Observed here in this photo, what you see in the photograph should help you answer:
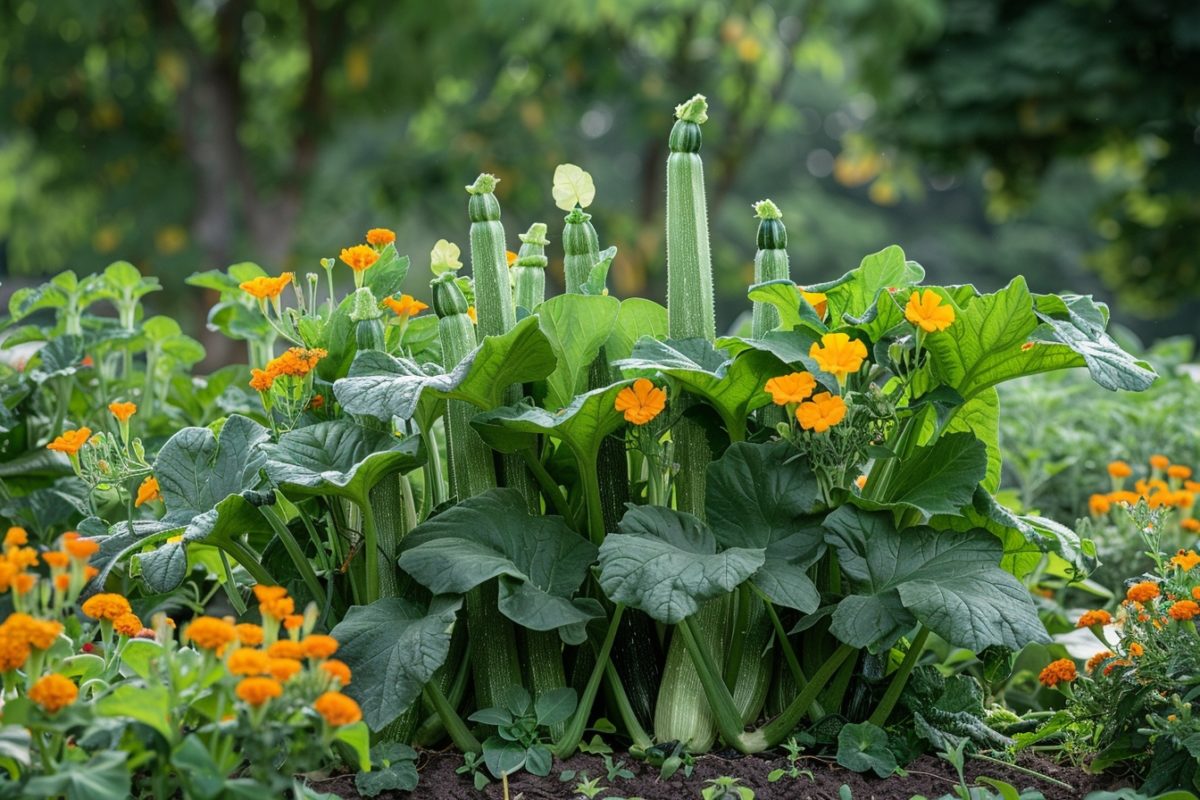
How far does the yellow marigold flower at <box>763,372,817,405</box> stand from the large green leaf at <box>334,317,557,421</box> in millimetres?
317

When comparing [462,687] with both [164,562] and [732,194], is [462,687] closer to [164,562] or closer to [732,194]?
[164,562]

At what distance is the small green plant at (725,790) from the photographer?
1.69 m

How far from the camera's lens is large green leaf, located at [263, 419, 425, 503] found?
5.43 feet

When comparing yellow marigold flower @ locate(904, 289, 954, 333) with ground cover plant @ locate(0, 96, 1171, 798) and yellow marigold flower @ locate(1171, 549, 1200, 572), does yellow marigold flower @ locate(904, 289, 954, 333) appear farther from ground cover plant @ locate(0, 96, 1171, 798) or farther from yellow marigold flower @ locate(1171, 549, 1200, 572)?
yellow marigold flower @ locate(1171, 549, 1200, 572)

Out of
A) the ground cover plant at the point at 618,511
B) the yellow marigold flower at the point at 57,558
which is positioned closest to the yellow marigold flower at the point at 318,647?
the ground cover plant at the point at 618,511

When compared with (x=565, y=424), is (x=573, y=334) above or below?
above

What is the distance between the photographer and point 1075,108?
805 centimetres

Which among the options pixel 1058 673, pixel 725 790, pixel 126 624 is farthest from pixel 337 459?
pixel 1058 673

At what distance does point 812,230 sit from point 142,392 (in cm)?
1887

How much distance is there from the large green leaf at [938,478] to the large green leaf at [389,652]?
0.62 meters

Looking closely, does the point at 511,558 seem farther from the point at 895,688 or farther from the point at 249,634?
the point at 895,688

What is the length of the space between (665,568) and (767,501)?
243mm

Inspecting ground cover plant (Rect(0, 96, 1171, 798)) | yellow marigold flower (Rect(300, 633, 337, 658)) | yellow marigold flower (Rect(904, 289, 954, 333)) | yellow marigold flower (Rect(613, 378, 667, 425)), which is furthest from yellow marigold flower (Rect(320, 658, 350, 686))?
yellow marigold flower (Rect(904, 289, 954, 333))

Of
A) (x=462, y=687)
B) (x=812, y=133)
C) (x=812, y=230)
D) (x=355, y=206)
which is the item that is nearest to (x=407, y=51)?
(x=355, y=206)
